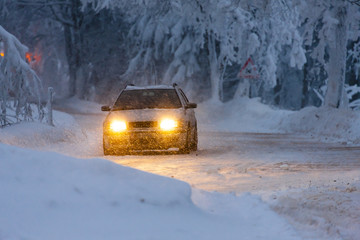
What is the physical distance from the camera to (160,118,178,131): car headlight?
1155 centimetres

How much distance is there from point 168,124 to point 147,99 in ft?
4.99

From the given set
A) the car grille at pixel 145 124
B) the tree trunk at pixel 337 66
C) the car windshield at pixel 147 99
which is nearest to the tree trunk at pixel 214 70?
the tree trunk at pixel 337 66

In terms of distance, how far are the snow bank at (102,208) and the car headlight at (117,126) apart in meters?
5.89

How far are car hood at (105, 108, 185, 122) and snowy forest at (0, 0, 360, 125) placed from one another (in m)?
2.75

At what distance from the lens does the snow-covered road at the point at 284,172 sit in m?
5.55

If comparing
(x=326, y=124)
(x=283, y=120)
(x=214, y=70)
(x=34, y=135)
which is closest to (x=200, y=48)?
(x=214, y=70)

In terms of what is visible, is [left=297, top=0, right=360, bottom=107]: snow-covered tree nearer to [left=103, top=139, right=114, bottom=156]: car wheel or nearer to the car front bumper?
the car front bumper

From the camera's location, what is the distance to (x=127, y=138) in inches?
453

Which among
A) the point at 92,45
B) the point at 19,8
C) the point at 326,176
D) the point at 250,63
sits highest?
the point at 19,8

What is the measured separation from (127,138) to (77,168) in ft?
20.2

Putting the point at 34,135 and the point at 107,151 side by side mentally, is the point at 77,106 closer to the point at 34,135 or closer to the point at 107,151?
the point at 34,135

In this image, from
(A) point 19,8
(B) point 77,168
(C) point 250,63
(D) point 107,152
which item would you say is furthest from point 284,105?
(B) point 77,168

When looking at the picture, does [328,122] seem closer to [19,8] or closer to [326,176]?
[326,176]

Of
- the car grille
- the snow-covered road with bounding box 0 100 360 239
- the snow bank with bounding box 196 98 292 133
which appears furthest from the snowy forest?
the car grille
